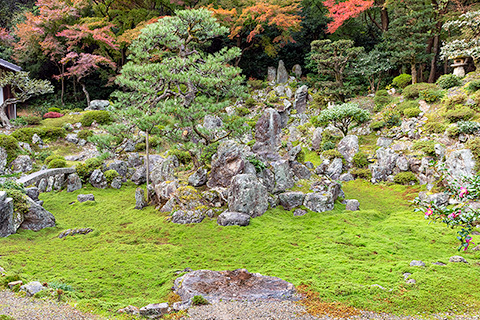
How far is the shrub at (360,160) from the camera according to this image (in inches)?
584

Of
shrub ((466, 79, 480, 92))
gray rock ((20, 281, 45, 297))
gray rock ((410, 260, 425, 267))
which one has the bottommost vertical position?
gray rock ((410, 260, 425, 267))

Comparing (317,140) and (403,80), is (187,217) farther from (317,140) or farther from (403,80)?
(403,80)

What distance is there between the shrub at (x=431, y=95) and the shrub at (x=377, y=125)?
259 centimetres

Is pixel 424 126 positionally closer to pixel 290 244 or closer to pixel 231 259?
pixel 290 244

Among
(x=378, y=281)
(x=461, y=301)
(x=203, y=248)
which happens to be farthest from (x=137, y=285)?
(x=461, y=301)

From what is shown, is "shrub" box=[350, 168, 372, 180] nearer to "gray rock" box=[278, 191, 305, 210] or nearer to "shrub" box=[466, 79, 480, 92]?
"gray rock" box=[278, 191, 305, 210]

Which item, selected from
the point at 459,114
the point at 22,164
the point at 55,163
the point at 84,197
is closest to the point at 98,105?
the point at 22,164

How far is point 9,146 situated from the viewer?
50.0ft

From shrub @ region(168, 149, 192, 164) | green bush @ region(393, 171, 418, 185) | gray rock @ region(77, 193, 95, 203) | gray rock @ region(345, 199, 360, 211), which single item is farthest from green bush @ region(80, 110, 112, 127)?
green bush @ region(393, 171, 418, 185)

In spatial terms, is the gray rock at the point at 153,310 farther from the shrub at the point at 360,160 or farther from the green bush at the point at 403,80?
the green bush at the point at 403,80

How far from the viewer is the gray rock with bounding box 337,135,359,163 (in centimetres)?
1568

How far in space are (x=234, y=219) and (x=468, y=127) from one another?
36.2 ft

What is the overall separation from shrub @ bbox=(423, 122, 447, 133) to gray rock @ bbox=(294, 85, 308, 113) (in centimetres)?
938

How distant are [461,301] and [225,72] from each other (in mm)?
8066
